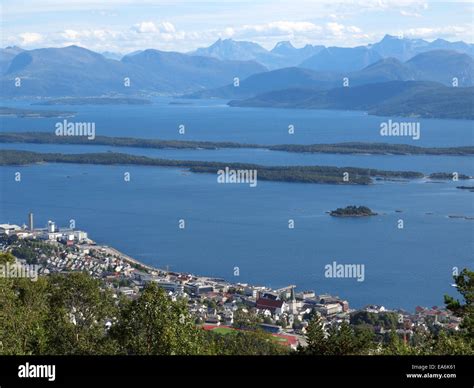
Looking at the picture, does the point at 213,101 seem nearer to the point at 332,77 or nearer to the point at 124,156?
the point at 332,77

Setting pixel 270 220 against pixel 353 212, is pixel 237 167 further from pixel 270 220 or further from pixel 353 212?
pixel 270 220

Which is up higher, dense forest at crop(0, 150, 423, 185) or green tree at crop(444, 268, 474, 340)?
dense forest at crop(0, 150, 423, 185)

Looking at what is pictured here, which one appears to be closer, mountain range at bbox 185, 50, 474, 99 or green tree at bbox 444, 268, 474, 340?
green tree at bbox 444, 268, 474, 340

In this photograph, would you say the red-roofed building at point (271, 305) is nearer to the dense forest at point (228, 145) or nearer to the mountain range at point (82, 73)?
the dense forest at point (228, 145)

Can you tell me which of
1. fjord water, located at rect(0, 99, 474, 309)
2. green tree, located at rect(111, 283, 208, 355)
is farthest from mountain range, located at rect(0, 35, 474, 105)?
green tree, located at rect(111, 283, 208, 355)

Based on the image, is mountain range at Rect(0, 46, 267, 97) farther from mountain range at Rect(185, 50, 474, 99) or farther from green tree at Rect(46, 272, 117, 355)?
green tree at Rect(46, 272, 117, 355)

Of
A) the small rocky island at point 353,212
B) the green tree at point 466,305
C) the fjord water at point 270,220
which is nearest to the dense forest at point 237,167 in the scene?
the fjord water at point 270,220
